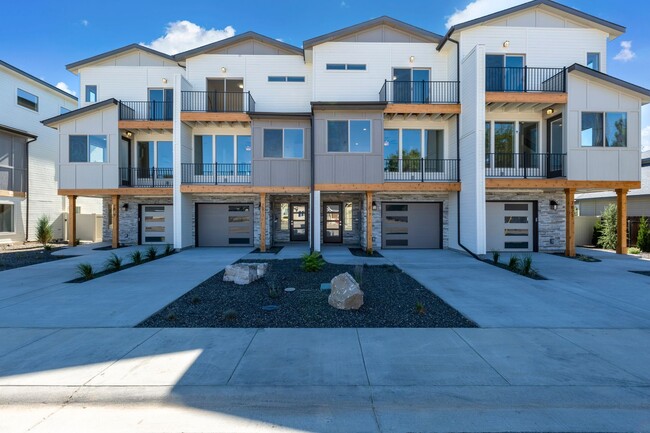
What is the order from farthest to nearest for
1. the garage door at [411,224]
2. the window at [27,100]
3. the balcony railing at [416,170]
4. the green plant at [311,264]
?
the window at [27,100], the garage door at [411,224], the balcony railing at [416,170], the green plant at [311,264]

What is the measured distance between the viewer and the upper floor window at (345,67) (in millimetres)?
14602

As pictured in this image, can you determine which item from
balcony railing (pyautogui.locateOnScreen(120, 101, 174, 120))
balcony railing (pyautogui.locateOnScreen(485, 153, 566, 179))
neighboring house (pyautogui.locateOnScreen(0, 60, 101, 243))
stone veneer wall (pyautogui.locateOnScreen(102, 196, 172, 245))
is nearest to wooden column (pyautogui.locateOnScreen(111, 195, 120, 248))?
stone veneer wall (pyautogui.locateOnScreen(102, 196, 172, 245))

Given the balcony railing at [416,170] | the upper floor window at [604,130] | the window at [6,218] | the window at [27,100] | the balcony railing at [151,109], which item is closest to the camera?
the upper floor window at [604,130]

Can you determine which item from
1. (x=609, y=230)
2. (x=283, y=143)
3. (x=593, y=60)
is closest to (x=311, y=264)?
(x=283, y=143)

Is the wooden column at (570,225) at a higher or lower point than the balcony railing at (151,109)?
lower

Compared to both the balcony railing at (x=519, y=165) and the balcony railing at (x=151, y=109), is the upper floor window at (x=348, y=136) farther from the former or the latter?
the balcony railing at (x=151, y=109)

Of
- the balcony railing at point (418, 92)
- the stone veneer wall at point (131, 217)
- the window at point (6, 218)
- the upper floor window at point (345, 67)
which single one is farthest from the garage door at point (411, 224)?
the window at point (6, 218)

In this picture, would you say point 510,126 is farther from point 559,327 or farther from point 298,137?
point 559,327

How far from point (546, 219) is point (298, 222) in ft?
39.2

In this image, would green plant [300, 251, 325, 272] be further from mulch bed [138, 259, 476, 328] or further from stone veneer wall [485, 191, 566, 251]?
stone veneer wall [485, 191, 566, 251]

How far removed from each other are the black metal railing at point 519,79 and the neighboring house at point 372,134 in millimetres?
74

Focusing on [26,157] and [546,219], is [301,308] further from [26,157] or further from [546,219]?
[26,157]

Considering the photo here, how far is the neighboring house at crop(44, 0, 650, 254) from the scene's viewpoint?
12672 millimetres

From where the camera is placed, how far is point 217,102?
15.6 m
